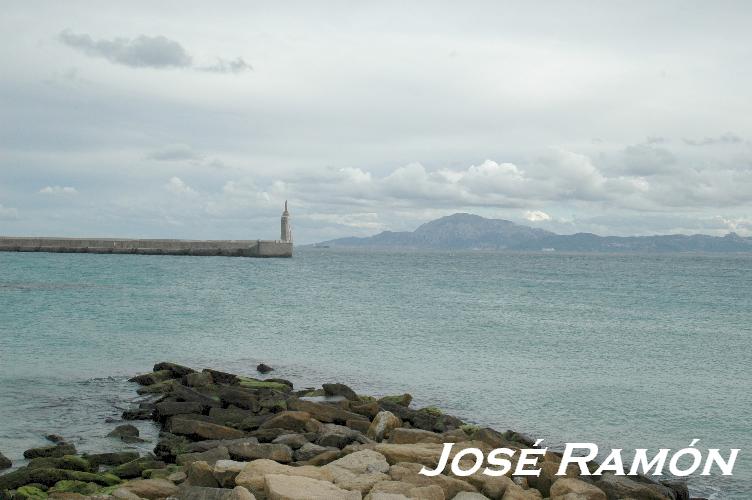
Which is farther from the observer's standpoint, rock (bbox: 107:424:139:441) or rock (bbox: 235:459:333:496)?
rock (bbox: 107:424:139:441)

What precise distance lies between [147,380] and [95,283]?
124ft

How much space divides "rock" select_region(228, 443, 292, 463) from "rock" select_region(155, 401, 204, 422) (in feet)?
12.9

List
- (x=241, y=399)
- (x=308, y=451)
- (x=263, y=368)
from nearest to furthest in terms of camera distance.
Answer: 1. (x=308, y=451)
2. (x=241, y=399)
3. (x=263, y=368)

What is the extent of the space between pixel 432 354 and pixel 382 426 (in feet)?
41.7

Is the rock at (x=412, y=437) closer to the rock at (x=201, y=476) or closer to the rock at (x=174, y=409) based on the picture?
the rock at (x=201, y=476)

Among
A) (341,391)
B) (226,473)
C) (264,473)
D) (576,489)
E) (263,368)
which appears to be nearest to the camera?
(264,473)

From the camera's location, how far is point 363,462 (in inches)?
417

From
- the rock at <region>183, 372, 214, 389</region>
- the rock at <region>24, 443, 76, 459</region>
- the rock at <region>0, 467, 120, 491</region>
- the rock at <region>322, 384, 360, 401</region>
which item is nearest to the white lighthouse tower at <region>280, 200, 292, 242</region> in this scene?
the rock at <region>183, 372, 214, 389</region>

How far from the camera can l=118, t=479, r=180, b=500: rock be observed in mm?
9922

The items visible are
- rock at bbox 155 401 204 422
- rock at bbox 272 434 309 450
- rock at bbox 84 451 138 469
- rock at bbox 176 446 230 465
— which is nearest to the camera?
rock at bbox 176 446 230 465

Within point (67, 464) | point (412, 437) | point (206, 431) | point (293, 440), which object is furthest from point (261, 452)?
point (67, 464)

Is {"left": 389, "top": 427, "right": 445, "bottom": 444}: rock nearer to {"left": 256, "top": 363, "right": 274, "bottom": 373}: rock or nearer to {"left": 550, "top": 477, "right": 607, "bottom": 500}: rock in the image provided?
{"left": 550, "top": 477, "right": 607, "bottom": 500}: rock

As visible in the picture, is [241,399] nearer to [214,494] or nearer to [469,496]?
[214,494]

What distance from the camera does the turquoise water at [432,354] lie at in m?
16.8
